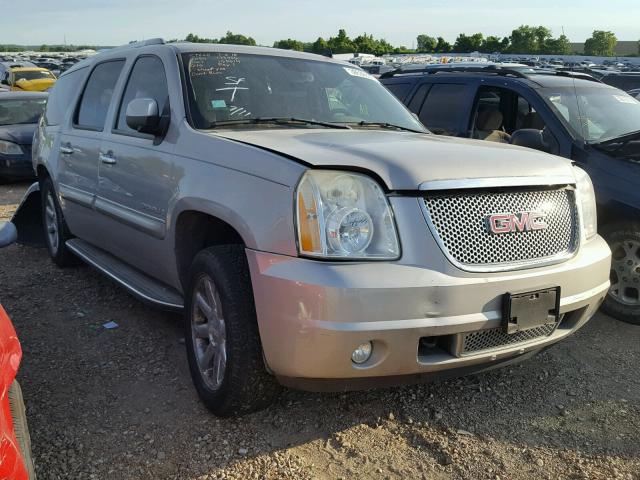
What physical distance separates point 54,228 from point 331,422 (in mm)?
3791

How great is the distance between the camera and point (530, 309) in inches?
107

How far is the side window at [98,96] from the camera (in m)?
4.60

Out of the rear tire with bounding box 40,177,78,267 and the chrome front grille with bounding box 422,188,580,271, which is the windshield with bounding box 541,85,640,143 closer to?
the chrome front grille with bounding box 422,188,580,271

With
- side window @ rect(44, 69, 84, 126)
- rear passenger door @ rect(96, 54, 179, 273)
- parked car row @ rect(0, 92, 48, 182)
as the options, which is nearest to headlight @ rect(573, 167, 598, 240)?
rear passenger door @ rect(96, 54, 179, 273)

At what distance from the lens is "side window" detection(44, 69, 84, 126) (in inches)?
210

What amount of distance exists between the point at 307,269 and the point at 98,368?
6.03 feet

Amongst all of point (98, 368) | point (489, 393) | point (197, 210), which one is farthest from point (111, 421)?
point (489, 393)

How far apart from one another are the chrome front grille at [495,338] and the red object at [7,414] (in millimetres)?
1687

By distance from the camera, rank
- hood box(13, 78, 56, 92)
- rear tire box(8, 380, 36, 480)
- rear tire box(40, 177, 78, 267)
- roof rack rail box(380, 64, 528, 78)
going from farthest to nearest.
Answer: hood box(13, 78, 56, 92)
roof rack rail box(380, 64, 528, 78)
rear tire box(40, 177, 78, 267)
rear tire box(8, 380, 36, 480)

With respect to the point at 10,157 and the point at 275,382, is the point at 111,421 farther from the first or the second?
the point at 10,157

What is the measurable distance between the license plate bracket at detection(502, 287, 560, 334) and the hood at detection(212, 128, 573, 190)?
531mm

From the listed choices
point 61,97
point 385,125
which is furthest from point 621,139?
point 61,97

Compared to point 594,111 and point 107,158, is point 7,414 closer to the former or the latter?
point 107,158

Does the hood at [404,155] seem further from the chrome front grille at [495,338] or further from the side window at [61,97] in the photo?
the side window at [61,97]
